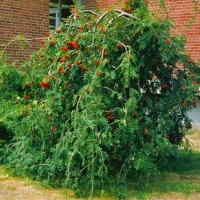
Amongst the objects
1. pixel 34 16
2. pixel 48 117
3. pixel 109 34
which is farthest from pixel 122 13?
pixel 34 16

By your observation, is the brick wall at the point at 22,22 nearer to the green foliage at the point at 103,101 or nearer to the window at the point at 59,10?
the window at the point at 59,10

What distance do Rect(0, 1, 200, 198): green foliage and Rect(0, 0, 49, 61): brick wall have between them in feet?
16.2

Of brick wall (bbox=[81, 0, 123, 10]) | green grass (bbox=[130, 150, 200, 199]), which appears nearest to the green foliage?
green grass (bbox=[130, 150, 200, 199])

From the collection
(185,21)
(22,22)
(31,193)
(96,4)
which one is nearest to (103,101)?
(31,193)

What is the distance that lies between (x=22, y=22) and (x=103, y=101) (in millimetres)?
6526

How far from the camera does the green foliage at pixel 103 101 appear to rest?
5.64 m

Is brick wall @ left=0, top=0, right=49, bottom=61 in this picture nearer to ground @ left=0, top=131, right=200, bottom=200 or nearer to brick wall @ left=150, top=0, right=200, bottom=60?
brick wall @ left=150, top=0, right=200, bottom=60

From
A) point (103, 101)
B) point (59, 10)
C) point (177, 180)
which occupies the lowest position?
point (177, 180)

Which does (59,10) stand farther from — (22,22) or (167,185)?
(167,185)

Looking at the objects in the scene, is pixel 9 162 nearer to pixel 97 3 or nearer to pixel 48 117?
pixel 48 117

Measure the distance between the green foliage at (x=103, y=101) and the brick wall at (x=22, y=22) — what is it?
4.93m

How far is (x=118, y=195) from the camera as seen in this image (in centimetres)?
560

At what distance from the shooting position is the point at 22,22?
11.9 meters

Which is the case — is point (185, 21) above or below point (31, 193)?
above
